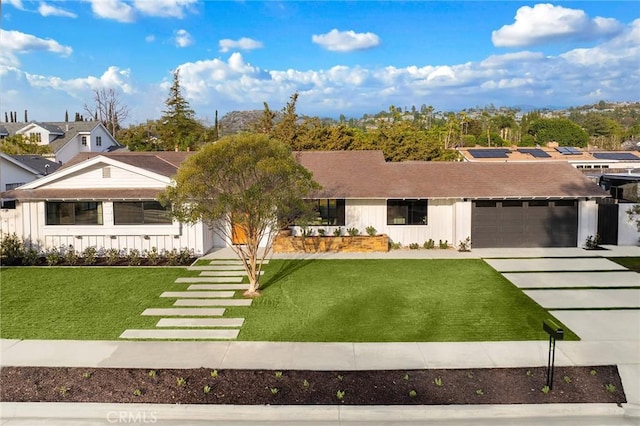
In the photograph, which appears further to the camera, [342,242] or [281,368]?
[342,242]

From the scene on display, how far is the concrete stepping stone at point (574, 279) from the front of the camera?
13688 millimetres

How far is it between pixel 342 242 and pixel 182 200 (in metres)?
7.84

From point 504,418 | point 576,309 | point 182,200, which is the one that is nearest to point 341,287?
point 182,200

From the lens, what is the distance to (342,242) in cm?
1831

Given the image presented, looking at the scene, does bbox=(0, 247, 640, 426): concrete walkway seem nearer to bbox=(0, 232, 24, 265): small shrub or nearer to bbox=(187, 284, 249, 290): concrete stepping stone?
bbox=(187, 284, 249, 290): concrete stepping stone

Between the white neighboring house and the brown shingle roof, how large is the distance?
236 inches

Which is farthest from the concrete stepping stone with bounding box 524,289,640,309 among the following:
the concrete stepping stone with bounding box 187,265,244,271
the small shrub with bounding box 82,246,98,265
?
the small shrub with bounding box 82,246,98,265

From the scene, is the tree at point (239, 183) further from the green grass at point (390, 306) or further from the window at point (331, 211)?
the window at point (331, 211)

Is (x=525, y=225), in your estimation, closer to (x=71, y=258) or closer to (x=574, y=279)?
(x=574, y=279)

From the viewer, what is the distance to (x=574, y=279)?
14.2 meters

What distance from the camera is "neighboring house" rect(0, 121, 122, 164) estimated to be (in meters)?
47.6

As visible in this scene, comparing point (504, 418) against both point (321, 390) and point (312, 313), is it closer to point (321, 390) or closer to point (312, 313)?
point (321, 390)

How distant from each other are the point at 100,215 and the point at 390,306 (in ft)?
37.3

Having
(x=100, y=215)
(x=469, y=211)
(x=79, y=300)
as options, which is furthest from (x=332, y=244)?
(x=79, y=300)
